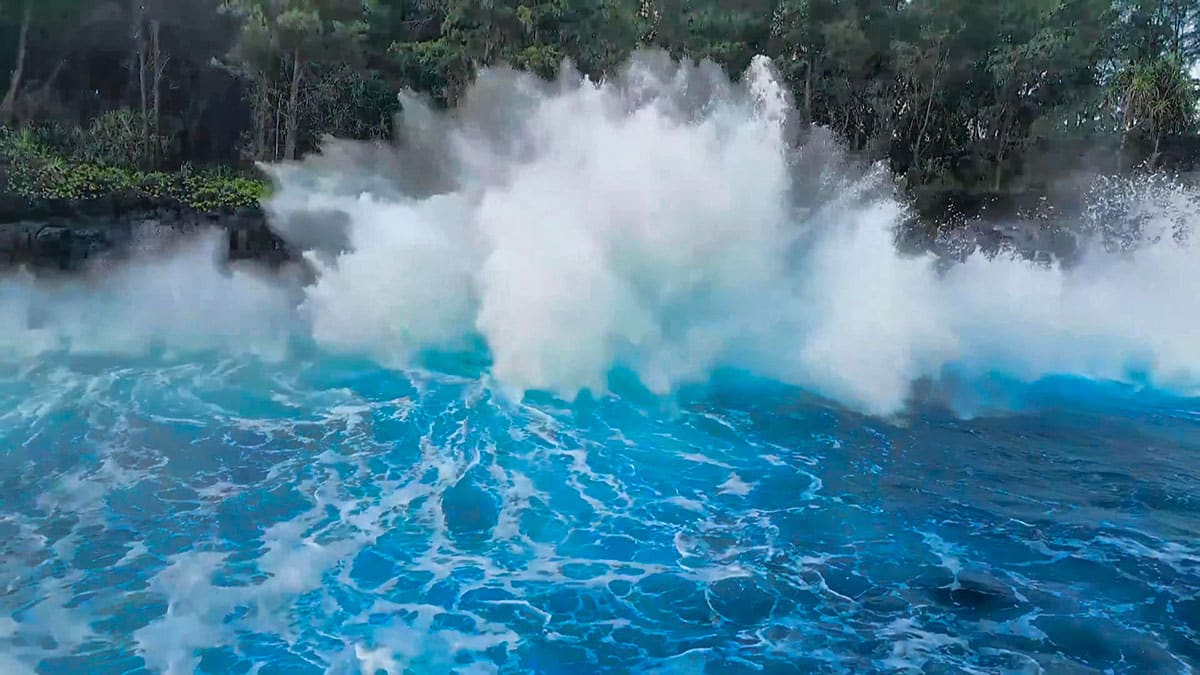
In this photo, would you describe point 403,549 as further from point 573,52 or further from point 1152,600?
point 573,52

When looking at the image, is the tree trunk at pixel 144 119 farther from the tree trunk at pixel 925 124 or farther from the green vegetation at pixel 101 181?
the tree trunk at pixel 925 124

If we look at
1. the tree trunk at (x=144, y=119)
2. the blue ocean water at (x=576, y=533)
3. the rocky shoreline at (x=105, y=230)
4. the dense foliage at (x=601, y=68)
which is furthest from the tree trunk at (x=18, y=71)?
the blue ocean water at (x=576, y=533)

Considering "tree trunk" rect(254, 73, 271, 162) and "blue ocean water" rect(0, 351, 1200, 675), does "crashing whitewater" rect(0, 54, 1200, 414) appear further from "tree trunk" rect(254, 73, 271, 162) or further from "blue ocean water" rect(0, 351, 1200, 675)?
"tree trunk" rect(254, 73, 271, 162)

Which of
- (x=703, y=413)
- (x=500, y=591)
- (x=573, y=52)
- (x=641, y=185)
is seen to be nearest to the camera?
(x=500, y=591)

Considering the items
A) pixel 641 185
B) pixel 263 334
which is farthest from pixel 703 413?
pixel 263 334

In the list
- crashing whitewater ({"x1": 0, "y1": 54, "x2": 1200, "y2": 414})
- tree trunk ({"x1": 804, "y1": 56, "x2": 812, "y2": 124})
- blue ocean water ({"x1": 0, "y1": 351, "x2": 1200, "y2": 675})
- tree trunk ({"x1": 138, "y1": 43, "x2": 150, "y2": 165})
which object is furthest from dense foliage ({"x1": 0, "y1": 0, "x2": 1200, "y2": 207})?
blue ocean water ({"x1": 0, "y1": 351, "x2": 1200, "y2": 675})
